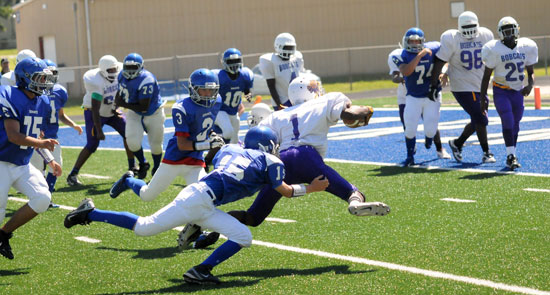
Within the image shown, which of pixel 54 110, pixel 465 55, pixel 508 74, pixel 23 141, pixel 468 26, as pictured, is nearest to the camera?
pixel 23 141

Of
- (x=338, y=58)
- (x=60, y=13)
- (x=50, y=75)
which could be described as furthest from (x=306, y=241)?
(x=60, y=13)

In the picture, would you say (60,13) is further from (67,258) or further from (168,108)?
(67,258)

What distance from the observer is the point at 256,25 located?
32.4 m

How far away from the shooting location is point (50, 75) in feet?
21.6

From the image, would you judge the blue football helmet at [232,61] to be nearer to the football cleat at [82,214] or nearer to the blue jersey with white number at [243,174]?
the football cleat at [82,214]

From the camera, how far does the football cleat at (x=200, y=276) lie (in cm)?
555

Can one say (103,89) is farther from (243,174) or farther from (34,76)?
(243,174)

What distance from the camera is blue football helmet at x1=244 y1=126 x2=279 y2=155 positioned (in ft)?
18.9

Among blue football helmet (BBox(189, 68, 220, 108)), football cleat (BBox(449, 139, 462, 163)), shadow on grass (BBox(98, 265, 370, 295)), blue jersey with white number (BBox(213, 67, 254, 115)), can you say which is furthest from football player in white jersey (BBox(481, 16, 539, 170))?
shadow on grass (BBox(98, 265, 370, 295))

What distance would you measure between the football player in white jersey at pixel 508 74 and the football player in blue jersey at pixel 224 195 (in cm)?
488

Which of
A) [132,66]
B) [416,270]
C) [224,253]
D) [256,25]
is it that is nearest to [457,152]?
[132,66]

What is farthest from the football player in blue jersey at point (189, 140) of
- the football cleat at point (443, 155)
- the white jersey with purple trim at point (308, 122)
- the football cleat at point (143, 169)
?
the football cleat at point (443, 155)

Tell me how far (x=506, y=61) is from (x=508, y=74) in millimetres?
164

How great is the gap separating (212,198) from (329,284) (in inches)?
38.9
